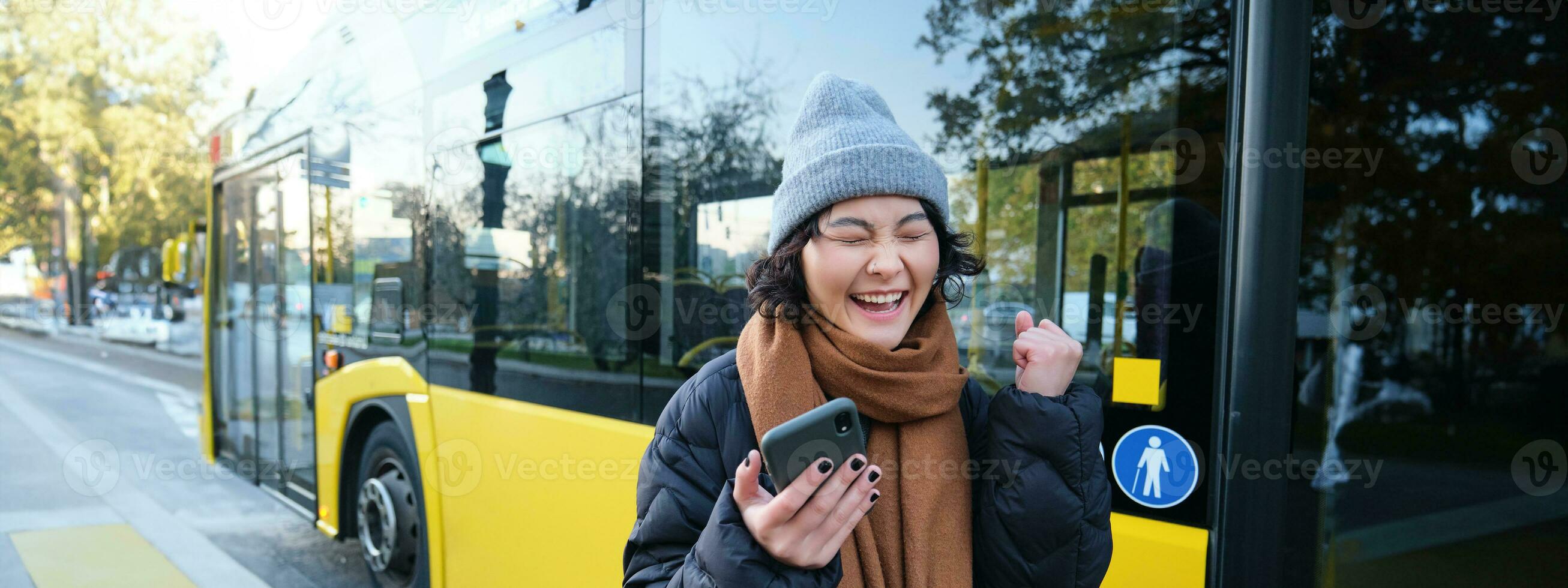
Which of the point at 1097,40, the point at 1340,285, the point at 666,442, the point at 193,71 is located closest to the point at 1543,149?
the point at 1340,285

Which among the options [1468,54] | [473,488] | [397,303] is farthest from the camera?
[1468,54]

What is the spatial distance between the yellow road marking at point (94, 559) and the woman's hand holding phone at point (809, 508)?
4.91 metres

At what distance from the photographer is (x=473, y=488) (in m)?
3.48

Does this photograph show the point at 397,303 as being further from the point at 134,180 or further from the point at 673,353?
the point at 134,180

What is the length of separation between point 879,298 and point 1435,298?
716 centimetres

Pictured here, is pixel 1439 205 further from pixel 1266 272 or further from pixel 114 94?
pixel 114 94

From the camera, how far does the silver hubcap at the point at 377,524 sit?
4.04 metres

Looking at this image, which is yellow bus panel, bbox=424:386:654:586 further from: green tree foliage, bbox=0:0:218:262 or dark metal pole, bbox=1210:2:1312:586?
green tree foliage, bbox=0:0:218:262

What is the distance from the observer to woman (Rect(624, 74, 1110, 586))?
1.27 meters

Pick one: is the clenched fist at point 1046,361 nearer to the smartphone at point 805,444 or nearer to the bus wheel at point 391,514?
the smartphone at point 805,444

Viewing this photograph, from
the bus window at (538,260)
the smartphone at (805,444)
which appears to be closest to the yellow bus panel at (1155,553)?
the smartphone at (805,444)

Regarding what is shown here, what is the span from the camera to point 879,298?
134 cm

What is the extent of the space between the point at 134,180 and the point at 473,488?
21.9 metres

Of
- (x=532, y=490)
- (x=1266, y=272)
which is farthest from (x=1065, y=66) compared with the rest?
(x=532, y=490)
